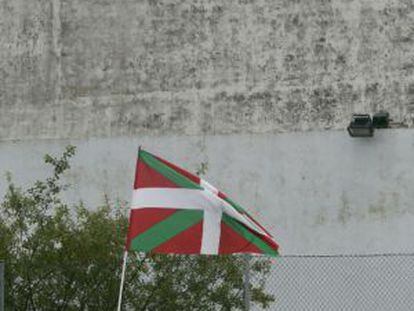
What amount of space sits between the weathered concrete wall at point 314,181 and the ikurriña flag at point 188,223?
638cm

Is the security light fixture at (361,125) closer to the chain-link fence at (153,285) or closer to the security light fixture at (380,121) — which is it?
the security light fixture at (380,121)

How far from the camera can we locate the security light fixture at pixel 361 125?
15867 mm

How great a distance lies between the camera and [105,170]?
17.1 meters

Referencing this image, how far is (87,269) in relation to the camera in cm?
1105

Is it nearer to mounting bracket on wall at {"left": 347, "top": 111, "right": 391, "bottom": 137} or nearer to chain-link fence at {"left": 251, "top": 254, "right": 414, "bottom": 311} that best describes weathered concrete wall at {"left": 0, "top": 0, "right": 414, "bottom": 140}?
mounting bracket on wall at {"left": 347, "top": 111, "right": 391, "bottom": 137}

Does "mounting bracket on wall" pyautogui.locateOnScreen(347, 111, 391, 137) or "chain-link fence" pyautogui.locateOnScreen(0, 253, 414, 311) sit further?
"mounting bracket on wall" pyautogui.locateOnScreen(347, 111, 391, 137)

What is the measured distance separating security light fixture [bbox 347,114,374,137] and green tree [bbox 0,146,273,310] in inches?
209

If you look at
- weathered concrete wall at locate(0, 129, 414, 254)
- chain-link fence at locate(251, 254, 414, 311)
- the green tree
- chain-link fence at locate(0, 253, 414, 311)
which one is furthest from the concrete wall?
the green tree

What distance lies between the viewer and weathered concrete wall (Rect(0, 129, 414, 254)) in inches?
625

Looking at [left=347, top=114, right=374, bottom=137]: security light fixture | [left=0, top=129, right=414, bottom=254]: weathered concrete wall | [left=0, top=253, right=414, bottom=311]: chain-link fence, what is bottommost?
[left=0, top=253, right=414, bottom=311]: chain-link fence

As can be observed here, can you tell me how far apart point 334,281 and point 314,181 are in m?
1.76

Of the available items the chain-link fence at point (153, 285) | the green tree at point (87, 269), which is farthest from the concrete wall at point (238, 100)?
the green tree at point (87, 269)

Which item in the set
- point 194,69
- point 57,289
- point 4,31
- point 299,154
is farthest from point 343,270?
point 4,31

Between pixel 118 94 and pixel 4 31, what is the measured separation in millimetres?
2610
